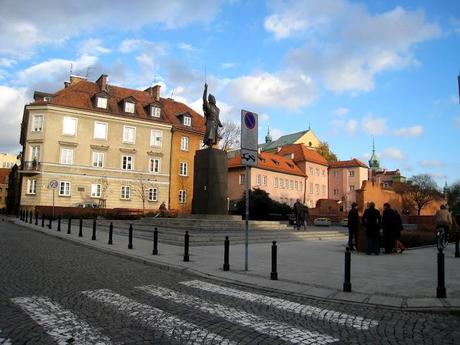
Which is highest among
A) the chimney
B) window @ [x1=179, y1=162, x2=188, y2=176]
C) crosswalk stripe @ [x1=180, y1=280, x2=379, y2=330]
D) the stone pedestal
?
the chimney

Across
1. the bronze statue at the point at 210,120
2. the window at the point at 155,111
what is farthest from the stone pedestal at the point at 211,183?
the window at the point at 155,111

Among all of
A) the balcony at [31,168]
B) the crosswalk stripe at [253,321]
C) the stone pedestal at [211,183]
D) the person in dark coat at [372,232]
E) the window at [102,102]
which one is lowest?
the crosswalk stripe at [253,321]

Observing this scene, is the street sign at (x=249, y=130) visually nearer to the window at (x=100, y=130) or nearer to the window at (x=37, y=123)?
the window at (x=37, y=123)

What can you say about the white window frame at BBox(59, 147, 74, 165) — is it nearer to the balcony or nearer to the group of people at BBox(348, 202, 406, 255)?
the balcony

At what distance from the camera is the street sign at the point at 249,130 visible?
11.6m

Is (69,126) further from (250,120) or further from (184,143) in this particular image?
(250,120)

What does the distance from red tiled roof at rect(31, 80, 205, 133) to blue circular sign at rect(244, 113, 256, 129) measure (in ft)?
138

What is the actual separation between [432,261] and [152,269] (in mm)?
9130

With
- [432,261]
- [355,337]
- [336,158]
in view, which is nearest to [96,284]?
[355,337]

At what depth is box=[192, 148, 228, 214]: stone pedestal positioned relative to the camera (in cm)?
2392

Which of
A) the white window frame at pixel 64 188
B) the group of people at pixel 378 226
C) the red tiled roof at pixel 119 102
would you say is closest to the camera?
the group of people at pixel 378 226

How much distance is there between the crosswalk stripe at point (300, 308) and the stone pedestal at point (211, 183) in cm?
1458

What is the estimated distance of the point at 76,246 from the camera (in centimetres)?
1698

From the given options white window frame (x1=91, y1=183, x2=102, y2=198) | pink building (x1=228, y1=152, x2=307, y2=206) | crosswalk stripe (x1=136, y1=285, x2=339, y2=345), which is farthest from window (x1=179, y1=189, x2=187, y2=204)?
crosswalk stripe (x1=136, y1=285, x2=339, y2=345)
